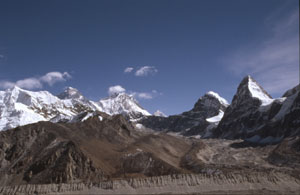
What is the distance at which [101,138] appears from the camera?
272ft

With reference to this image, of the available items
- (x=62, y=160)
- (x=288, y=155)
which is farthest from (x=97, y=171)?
(x=288, y=155)

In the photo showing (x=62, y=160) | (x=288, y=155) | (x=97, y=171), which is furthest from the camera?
(x=288, y=155)

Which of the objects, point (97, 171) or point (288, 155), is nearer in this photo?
point (97, 171)

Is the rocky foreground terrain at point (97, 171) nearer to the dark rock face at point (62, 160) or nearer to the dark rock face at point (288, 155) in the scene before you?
the dark rock face at point (62, 160)

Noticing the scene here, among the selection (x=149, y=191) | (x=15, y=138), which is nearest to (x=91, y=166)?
(x=149, y=191)

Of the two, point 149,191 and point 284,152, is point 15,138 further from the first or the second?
point 284,152

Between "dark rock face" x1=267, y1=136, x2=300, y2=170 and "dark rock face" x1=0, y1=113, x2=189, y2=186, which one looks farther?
"dark rock face" x1=267, y1=136, x2=300, y2=170

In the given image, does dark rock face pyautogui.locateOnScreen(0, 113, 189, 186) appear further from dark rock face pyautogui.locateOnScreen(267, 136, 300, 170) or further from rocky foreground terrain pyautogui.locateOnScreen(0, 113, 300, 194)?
dark rock face pyautogui.locateOnScreen(267, 136, 300, 170)

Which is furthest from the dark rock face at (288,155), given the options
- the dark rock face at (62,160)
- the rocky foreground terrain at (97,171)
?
the dark rock face at (62,160)

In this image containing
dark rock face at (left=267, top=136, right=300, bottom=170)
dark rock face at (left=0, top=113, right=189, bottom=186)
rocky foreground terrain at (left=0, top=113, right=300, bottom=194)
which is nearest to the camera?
rocky foreground terrain at (left=0, top=113, right=300, bottom=194)

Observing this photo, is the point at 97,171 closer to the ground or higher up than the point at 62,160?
closer to the ground

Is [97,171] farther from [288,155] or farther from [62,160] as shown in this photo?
[288,155]

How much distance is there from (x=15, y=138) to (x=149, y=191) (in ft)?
119

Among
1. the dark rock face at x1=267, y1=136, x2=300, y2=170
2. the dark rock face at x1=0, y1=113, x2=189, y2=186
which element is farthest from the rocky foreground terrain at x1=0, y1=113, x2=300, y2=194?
the dark rock face at x1=267, y1=136, x2=300, y2=170
